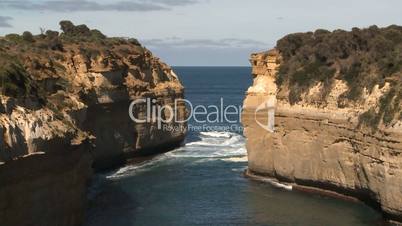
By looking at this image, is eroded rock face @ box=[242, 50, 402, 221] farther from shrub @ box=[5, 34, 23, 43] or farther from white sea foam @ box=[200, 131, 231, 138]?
white sea foam @ box=[200, 131, 231, 138]

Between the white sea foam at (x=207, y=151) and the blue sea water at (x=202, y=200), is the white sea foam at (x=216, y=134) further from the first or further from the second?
the blue sea water at (x=202, y=200)

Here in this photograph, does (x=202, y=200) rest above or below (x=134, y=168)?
above

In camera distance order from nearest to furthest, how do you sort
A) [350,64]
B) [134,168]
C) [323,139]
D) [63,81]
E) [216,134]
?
[63,81] → [323,139] → [350,64] → [134,168] → [216,134]

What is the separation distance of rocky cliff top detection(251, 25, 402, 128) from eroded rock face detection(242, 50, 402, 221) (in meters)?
0.13

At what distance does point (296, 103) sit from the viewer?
4625 centimetres

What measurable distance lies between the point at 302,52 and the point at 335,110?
26.8 ft

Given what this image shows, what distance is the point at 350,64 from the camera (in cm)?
4406

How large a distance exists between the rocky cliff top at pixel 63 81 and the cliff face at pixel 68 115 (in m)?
0.05

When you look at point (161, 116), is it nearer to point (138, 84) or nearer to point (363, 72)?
point (138, 84)

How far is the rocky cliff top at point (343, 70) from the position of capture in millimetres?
38531

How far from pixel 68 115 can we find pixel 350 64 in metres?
20.2

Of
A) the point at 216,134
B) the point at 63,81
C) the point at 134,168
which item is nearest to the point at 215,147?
the point at 216,134

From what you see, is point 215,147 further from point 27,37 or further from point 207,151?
point 27,37

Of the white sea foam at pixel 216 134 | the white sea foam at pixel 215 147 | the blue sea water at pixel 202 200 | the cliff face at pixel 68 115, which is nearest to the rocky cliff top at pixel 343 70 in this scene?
the blue sea water at pixel 202 200
